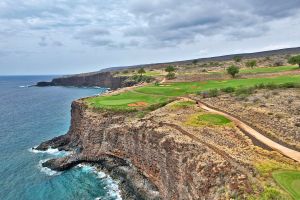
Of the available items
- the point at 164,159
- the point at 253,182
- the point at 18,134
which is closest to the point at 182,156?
the point at 164,159

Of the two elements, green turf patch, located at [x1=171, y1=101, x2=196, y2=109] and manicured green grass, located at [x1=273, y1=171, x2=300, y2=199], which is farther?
green turf patch, located at [x1=171, y1=101, x2=196, y2=109]

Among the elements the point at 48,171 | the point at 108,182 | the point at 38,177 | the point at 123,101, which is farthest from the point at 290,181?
the point at 123,101

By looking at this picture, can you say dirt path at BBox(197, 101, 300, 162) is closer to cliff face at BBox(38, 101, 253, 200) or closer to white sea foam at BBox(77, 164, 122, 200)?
cliff face at BBox(38, 101, 253, 200)

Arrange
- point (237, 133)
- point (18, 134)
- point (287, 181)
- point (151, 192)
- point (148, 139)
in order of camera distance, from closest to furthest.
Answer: point (287, 181) < point (237, 133) < point (151, 192) < point (148, 139) < point (18, 134)

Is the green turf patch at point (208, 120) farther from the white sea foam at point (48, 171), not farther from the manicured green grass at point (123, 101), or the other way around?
the white sea foam at point (48, 171)

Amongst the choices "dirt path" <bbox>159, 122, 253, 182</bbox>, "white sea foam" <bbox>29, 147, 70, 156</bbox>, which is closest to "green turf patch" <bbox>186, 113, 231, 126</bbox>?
"dirt path" <bbox>159, 122, 253, 182</bbox>

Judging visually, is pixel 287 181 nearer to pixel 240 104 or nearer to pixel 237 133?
pixel 237 133
